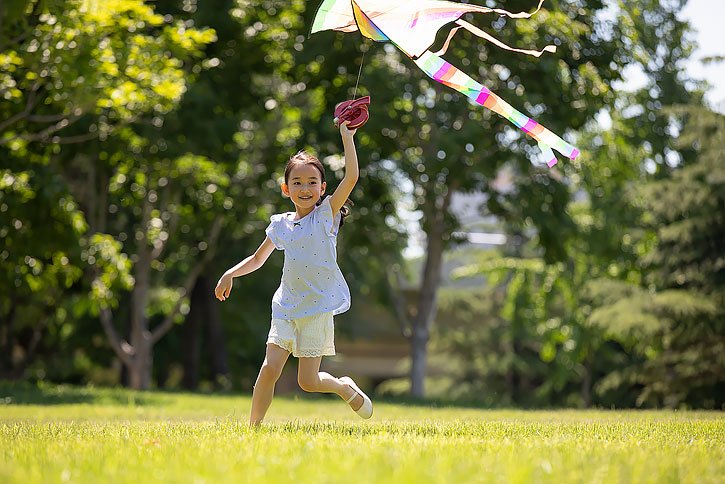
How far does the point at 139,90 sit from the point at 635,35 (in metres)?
9.49

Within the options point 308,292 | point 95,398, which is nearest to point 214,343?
point 95,398

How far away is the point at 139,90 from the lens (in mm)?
15039

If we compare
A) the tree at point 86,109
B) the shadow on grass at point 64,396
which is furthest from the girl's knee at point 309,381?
the shadow on grass at point 64,396

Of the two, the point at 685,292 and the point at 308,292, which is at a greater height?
the point at 308,292

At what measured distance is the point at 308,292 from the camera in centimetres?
614

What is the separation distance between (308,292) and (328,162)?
11843mm

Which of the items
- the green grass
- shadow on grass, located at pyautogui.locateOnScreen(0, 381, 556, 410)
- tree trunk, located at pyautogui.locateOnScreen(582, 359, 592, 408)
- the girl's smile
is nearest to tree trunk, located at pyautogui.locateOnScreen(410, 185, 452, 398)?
shadow on grass, located at pyautogui.locateOnScreen(0, 381, 556, 410)

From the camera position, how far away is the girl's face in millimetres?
6312

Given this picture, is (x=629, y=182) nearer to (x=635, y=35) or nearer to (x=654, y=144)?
(x=654, y=144)

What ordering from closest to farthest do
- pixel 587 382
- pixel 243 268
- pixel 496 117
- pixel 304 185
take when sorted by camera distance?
pixel 304 185 → pixel 243 268 → pixel 496 117 → pixel 587 382

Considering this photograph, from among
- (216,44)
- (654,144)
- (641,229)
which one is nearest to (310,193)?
(216,44)

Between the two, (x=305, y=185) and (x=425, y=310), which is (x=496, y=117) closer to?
(x=425, y=310)

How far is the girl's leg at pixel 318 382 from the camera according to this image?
6.11 m

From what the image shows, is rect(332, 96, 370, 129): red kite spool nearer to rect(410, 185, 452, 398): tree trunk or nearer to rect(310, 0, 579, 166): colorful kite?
rect(310, 0, 579, 166): colorful kite
